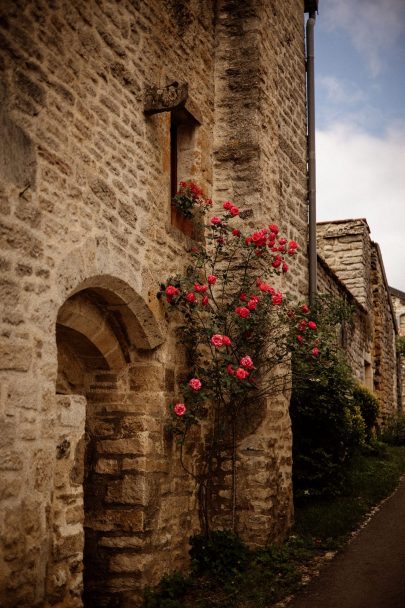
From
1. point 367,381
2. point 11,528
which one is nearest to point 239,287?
point 11,528

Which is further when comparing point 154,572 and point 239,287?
point 239,287

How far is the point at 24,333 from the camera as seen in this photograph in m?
3.18

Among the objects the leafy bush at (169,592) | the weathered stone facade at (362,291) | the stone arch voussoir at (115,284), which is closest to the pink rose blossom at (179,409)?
the stone arch voussoir at (115,284)

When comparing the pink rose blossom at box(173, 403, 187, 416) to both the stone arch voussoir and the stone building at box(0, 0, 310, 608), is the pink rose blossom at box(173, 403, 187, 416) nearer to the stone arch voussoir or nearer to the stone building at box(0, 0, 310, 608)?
the stone building at box(0, 0, 310, 608)

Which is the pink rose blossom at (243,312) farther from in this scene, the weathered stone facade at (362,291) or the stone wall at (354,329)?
the weathered stone facade at (362,291)

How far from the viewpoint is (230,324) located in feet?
17.0

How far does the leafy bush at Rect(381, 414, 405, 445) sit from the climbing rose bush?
24.8ft

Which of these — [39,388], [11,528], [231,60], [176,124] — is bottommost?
[11,528]

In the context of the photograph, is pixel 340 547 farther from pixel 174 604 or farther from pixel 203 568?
pixel 174 604

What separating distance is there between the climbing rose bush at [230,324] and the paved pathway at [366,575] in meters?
1.28

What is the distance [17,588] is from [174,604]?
5.09ft

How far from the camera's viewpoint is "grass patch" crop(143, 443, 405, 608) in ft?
14.5

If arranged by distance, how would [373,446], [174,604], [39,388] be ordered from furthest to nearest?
[373,446] → [174,604] → [39,388]

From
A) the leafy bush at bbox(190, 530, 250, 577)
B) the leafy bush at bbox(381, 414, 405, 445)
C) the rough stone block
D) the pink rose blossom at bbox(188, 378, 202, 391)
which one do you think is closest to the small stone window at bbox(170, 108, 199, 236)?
the pink rose blossom at bbox(188, 378, 202, 391)
